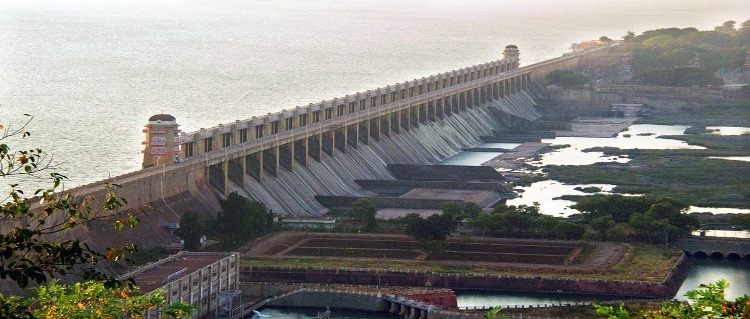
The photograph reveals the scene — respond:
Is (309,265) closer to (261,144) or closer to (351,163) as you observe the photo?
(261,144)

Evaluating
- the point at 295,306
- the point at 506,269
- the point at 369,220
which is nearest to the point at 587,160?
the point at 369,220

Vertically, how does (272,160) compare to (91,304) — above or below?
above

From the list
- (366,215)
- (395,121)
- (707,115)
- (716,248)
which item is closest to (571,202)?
(716,248)

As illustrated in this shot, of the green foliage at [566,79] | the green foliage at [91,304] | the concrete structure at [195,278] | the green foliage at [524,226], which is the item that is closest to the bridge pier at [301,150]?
the green foliage at [524,226]

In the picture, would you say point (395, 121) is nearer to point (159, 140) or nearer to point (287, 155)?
point (287, 155)

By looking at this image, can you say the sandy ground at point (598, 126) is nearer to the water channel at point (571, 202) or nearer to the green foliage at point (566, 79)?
the water channel at point (571, 202)

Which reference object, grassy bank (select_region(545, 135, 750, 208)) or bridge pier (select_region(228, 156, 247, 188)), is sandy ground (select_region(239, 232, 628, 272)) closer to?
bridge pier (select_region(228, 156, 247, 188))

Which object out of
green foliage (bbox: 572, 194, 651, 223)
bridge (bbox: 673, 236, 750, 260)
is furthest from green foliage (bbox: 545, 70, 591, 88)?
bridge (bbox: 673, 236, 750, 260)
